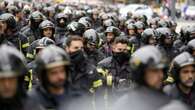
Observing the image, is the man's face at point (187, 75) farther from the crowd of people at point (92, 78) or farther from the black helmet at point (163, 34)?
the black helmet at point (163, 34)

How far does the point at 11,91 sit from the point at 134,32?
7596 millimetres

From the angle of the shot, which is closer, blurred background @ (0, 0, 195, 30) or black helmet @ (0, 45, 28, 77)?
black helmet @ (0, 45, 28, 77)

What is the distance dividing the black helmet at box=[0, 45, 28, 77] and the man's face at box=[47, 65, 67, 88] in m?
0.25

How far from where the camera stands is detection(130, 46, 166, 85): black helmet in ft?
15.9

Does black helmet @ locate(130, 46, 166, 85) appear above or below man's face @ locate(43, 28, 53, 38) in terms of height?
above

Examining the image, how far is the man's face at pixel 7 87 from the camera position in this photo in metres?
4.45

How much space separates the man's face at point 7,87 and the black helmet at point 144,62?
3.67 ft

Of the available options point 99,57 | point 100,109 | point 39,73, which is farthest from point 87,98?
point 99,57

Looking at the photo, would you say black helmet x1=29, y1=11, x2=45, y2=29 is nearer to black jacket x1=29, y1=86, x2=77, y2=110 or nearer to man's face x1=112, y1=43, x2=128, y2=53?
man's face x1=112, y1=43, x2=128, y2=53

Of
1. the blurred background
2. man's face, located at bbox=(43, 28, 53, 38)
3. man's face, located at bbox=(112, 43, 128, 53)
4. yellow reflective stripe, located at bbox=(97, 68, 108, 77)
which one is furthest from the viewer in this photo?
the blurred background

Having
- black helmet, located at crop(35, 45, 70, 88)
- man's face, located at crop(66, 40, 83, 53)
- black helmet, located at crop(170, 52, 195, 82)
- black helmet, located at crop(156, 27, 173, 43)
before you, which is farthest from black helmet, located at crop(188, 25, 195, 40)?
black helmet, located at crop(35, 45, 70, 88)

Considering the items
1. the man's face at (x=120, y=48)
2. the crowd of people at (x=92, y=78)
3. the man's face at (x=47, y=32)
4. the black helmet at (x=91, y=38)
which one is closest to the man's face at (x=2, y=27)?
the crowd of people at (x=92, y=78)

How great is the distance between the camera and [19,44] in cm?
964

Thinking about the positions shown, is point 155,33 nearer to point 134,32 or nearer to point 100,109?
point 134,32
